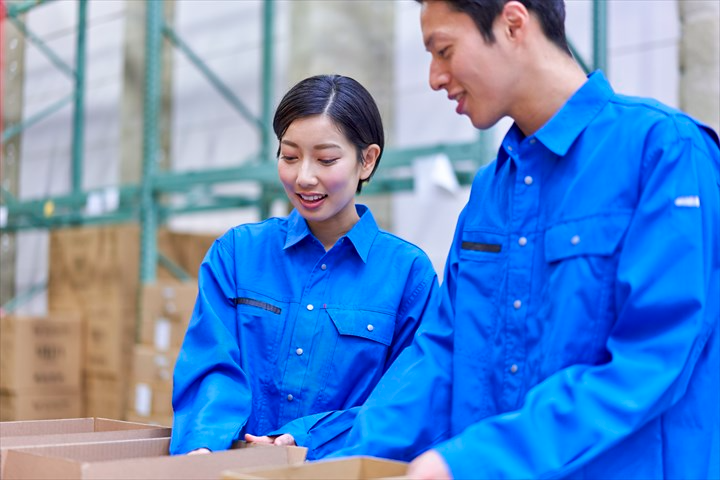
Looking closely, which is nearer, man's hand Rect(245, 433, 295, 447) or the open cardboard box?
the open cardboard box

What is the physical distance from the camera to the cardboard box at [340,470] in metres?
1.02

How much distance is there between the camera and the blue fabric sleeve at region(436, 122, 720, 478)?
979mm

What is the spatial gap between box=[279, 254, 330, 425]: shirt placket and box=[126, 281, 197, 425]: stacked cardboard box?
2394 millimetres

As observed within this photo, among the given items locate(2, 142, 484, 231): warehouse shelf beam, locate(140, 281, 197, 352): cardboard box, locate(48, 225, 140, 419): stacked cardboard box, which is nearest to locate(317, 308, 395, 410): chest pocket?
locate(2, 142, 484, 231): warehouse shelf beam

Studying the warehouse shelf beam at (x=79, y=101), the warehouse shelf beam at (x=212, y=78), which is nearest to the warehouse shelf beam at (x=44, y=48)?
the warehouse shelf beam at (x=79, y=101)

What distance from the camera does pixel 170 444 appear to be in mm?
1413

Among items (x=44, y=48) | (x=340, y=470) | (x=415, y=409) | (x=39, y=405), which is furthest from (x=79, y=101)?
(x=340, y=470)

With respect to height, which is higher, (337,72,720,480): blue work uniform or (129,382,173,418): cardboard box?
(337,72,720,480): blue work uniform

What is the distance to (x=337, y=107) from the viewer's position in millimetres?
1633

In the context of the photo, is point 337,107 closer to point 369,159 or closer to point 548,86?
point 369,159

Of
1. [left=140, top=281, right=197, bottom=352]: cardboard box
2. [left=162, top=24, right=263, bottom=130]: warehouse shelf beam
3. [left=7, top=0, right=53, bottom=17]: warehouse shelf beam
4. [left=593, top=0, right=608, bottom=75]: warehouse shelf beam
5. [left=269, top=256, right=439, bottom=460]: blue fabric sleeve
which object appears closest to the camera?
[left=269, top=256, right=439, bottom=460]: blue fabric sleeve

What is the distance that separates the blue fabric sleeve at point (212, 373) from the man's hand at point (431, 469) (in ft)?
1.66

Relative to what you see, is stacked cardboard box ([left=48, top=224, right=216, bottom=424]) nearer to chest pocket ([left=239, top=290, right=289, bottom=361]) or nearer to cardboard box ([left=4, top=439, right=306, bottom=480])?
chest pocket ([left=239, top=290, right=289, bottom=361])

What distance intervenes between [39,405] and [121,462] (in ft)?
12.1
